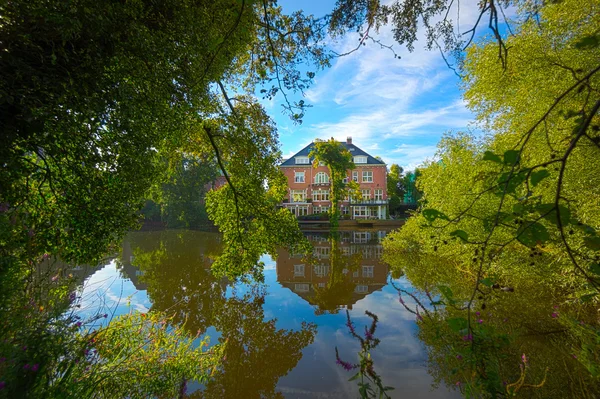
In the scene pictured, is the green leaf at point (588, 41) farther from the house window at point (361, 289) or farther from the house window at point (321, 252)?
the house window at point (321, 252)

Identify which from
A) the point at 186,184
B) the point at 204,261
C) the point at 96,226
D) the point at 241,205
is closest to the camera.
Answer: the point at 96,226

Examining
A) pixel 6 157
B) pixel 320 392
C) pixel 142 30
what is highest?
pixel 142 30

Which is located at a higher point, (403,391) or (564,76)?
(564,76)

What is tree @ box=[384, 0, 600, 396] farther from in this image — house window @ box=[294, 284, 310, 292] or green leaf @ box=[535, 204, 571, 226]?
house window @ box=[294, 284, 310, 292]

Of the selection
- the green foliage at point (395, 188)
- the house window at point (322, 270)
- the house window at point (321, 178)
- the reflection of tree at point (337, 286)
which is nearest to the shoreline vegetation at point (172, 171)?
the reflection of tree at point (337, 286)

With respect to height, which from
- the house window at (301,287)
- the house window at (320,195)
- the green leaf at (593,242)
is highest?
the house window at (320,195)

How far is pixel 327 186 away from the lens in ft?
121

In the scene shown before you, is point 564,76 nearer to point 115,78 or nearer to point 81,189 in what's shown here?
point 115,78

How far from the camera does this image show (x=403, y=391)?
452 cm

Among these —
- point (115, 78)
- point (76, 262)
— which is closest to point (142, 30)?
point (115, 78)

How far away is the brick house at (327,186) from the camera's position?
121 ft

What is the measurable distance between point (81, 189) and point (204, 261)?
12049 mm

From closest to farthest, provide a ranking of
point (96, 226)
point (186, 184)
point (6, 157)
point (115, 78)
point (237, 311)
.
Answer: point (6, 157) → point (115, 78) → point (96, 226) → point (237, 311) → point (186, 184)

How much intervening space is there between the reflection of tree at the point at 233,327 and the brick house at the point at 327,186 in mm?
25614
